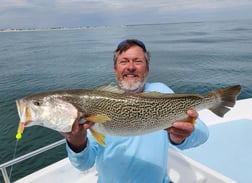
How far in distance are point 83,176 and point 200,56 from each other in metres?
32.3

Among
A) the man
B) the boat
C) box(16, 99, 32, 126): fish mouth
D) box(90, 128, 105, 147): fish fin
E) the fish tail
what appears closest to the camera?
box(16, 99, 32, 126): fish mouth

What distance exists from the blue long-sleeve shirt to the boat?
1.17 m

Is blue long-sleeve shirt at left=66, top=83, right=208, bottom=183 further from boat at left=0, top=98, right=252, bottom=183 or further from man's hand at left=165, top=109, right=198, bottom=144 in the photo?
boat at left=0, top=98, right=252, bottom=183

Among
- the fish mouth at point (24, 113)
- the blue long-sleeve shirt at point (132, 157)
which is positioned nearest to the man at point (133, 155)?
Answer: the blue long-sleeve shirt at point (132, 157)

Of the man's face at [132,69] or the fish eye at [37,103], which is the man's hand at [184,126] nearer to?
the man's face at [132,69]

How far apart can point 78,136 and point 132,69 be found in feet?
3.95

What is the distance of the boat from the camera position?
404cm

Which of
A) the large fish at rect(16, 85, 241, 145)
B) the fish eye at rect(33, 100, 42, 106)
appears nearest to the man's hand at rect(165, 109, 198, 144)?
the large fish at rect(16, 85, 241, 145)

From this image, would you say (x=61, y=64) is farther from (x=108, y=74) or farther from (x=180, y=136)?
A: (x=180, y=136)

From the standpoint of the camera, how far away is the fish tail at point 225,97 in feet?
8.90

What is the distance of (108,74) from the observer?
2562cm

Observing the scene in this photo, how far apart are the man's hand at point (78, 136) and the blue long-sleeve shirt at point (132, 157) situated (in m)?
0.15

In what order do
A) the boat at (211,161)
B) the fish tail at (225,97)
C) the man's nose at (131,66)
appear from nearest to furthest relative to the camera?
the fish tail at (225,97), the man's nose at (131,66), the boat at (211,161)

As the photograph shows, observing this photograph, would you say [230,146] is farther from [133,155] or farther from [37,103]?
[37,103]
